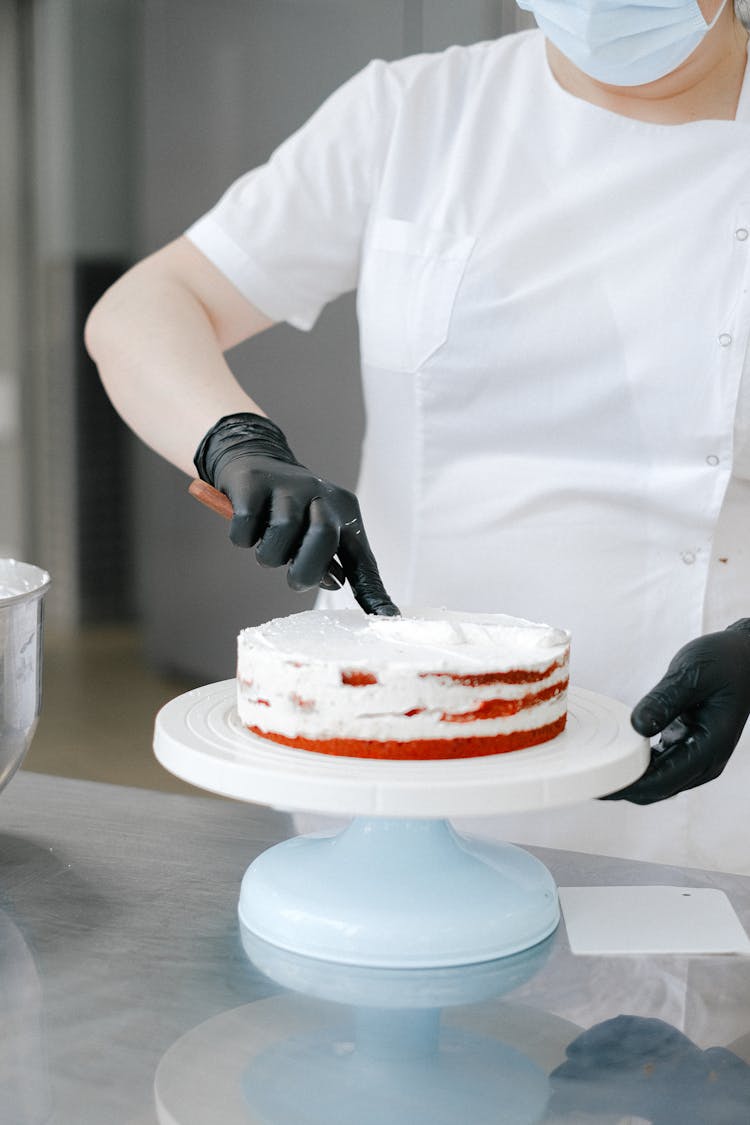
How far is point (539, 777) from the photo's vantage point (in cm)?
70

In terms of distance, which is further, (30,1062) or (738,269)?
(738,269)

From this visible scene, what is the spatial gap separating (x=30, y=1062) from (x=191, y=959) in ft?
0.46

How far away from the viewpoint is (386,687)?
0.78 metres

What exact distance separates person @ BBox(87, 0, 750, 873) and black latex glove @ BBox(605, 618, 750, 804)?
12.3 inches

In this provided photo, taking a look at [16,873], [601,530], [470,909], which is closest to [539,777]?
[470,909]

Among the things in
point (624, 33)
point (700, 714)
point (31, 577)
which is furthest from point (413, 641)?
point (624, 33)

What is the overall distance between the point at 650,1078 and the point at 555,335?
761 mm

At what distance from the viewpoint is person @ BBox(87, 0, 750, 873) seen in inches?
46.6

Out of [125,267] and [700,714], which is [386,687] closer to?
[700,714]

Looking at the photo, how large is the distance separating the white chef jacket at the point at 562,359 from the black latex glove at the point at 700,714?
0.31 metres

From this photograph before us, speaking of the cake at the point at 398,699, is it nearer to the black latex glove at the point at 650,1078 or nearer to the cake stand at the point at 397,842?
the cake stand at the point at 397,842

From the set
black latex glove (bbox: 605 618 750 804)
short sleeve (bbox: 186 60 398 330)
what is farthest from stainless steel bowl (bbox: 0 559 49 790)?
short sleeve (bbox: 186 60 398 330)

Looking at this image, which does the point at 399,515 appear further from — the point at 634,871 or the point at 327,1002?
the point at 327,1002

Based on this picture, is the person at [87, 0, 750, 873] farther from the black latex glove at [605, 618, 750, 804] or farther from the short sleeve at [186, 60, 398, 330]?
the black latex glove at [605, 618, 750, 804]
